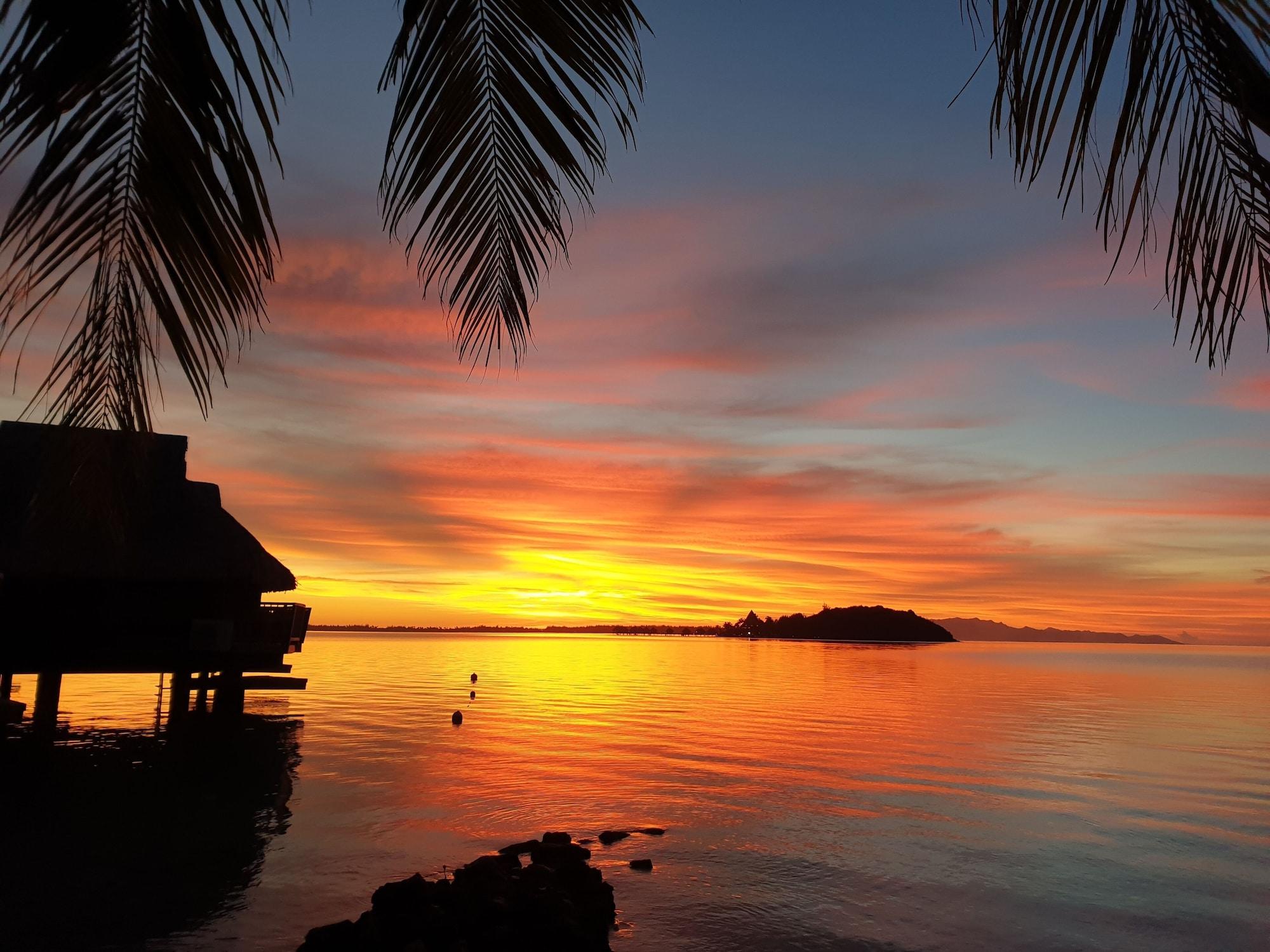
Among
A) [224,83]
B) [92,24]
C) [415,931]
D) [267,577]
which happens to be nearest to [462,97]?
[224,83]

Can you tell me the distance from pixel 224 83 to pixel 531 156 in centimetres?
117

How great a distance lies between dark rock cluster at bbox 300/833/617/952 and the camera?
8.96 metres

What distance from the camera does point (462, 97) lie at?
3.32 meters

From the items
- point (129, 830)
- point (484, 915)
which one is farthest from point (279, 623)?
point (484, 915)

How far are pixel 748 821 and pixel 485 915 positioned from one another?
9.22m

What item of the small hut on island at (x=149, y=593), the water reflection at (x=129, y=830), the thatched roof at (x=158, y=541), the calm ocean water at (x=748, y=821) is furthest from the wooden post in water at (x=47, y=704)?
the thatched roof at (x=158, y=541)

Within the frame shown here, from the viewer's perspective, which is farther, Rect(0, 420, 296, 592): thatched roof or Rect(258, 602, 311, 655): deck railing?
Rect(258, 602, 311, 655): deck railing

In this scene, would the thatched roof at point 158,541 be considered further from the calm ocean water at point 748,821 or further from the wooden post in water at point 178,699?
the wooden post in water at point 178,699

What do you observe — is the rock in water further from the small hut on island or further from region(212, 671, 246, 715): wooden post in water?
region(212, 671, 246, 715): wooden post in water

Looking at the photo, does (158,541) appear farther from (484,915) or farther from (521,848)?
(484,915)

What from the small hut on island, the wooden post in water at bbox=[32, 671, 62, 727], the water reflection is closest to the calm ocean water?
the water reflection

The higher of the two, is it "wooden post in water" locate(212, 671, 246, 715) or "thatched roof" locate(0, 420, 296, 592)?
"thatched roof" locate(0, 420, 296, 592)

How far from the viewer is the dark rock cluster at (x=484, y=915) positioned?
896cm

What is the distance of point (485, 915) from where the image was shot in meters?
9.45
